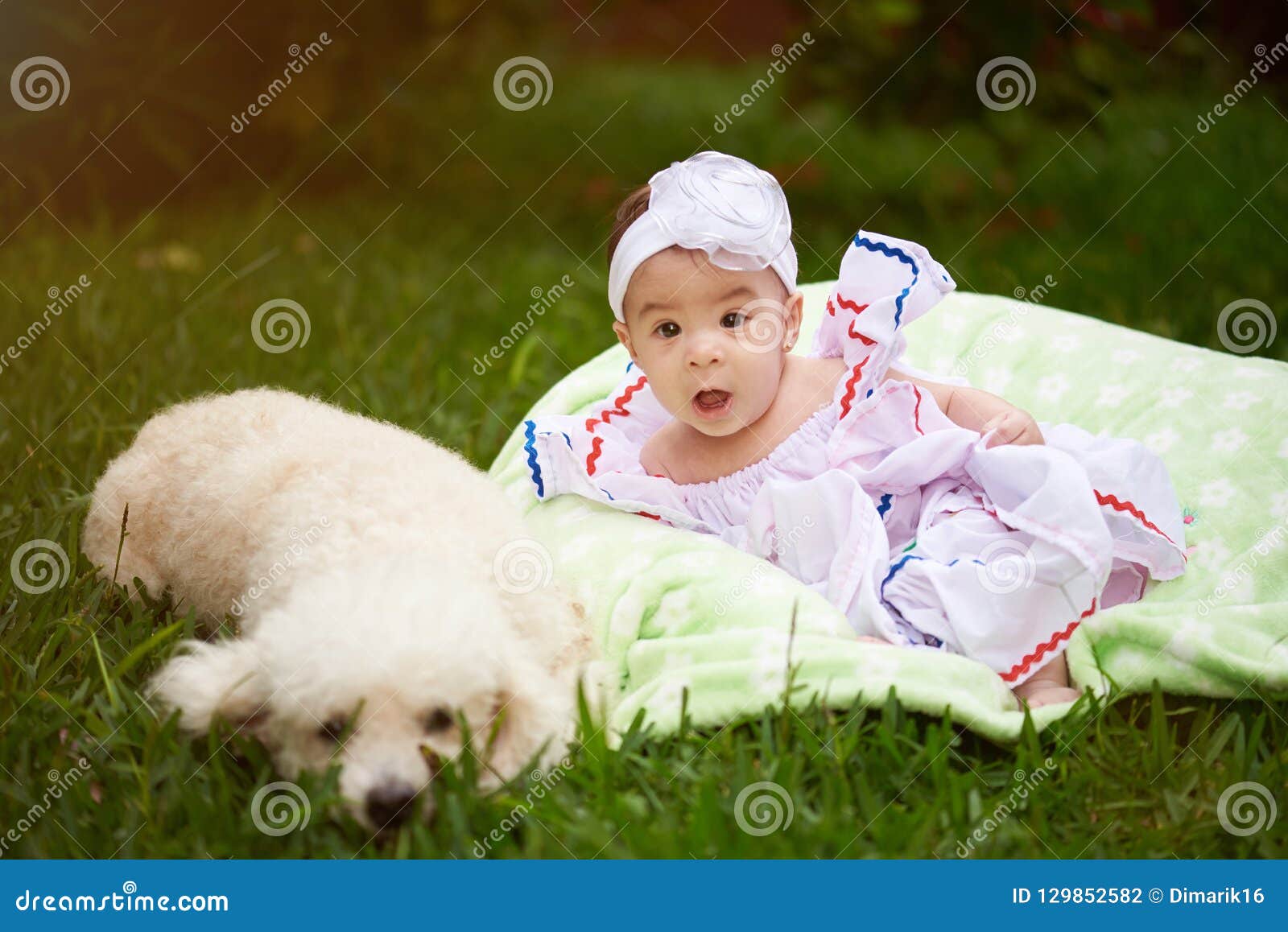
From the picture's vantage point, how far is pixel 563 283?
17.1 ft

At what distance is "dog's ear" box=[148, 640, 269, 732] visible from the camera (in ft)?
6.07

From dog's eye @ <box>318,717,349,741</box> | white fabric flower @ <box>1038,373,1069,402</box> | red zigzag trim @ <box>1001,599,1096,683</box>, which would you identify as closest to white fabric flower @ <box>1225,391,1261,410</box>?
white fabric flower @ <box>1038,373,1069,402</box>

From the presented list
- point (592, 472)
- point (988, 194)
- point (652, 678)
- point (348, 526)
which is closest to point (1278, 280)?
point (988, 194)

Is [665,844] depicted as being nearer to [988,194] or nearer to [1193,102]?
[988,194]

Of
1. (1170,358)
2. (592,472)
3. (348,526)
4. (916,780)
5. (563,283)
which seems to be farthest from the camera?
(563,283)

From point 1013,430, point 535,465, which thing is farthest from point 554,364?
point 1013,430

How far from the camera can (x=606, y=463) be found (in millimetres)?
2793

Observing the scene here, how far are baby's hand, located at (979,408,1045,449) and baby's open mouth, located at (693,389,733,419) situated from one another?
54 centimetres

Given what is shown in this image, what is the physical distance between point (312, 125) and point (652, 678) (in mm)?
5045

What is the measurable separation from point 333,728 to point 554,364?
2.60m

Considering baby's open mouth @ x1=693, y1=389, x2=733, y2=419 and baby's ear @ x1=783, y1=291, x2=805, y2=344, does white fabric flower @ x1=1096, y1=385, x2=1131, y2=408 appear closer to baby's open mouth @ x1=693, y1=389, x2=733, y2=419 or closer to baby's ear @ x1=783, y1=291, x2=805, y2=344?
baby's ear @ x1=783, y1=291, x2=805, y2=344

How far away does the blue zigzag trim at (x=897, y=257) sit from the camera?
2641 mm

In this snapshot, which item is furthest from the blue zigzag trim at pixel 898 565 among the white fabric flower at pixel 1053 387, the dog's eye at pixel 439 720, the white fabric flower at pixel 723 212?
the dog's eye at pixel 439 720

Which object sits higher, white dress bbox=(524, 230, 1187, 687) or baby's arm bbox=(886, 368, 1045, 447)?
baby's arm bbox=(886, 368, 1045, 447)
